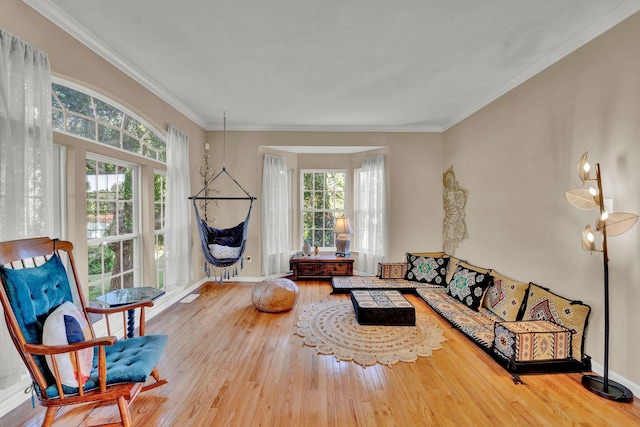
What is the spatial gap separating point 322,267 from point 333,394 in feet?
9.62

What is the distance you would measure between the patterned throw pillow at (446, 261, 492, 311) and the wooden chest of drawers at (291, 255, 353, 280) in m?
1.68

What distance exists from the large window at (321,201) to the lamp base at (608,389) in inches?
158

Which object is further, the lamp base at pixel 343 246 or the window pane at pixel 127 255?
the lamp base at pixel 343 246

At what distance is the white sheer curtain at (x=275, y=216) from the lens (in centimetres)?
488

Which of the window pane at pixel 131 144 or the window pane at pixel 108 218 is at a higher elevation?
the window pane at pixel 131 144

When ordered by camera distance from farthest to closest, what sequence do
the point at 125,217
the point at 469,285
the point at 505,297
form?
the point at 469,285 < the point at 125,217 < the point at 505,297

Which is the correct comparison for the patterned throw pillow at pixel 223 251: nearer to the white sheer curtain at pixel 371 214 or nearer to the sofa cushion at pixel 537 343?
the white sheer curtain at pixel 371 214

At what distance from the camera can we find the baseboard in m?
1.95

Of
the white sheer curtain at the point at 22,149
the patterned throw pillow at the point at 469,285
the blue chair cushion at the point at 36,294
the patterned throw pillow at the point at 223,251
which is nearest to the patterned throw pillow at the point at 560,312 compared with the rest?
the patterned throw pillow at the point at 469,285

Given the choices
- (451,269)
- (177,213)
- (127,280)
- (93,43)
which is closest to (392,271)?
(451,269)

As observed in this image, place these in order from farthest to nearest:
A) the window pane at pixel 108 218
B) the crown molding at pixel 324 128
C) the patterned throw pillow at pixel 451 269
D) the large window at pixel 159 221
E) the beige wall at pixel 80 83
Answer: the crown molding at pixel 324 128, the patterned throw pillow at pixel 451 269, the large window at pixel 159 221, the window pane at pixel 108 218, the beige wall at pixel 80 83

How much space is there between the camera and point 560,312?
2389 millimetres

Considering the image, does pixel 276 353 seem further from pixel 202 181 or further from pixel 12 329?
pixel 202 181

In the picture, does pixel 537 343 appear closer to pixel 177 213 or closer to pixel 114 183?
pixel 177 213
